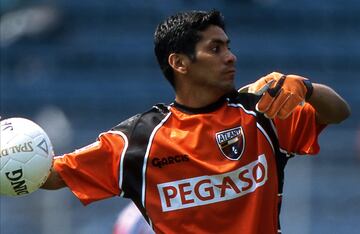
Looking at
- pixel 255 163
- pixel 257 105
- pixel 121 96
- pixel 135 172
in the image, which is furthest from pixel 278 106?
pixel 121 96

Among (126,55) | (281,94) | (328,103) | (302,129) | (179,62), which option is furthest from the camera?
(126,55)

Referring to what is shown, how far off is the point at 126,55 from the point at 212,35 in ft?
18.6

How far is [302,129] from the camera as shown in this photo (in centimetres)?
349

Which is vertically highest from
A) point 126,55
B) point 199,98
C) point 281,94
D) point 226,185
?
point 281,94

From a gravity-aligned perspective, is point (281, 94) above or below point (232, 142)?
above

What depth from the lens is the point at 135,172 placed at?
361 cm

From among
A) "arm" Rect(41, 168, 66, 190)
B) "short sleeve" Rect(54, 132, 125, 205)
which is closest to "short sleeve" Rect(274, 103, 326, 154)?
"short sleeve" Rect(54, 132, 125, 205)

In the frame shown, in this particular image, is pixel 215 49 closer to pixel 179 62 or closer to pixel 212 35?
pixel 212 35

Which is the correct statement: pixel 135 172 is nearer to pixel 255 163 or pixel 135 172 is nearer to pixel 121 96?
pixel 255 163

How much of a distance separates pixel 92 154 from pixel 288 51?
566cm

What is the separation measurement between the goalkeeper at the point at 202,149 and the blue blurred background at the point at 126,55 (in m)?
4.43

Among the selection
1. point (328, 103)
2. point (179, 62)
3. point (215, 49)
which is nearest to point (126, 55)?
point (179, 62)

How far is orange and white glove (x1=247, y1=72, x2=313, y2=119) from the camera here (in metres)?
3.26

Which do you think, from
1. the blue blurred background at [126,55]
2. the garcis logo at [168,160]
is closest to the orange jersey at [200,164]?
the garcis logo at [168,160]
